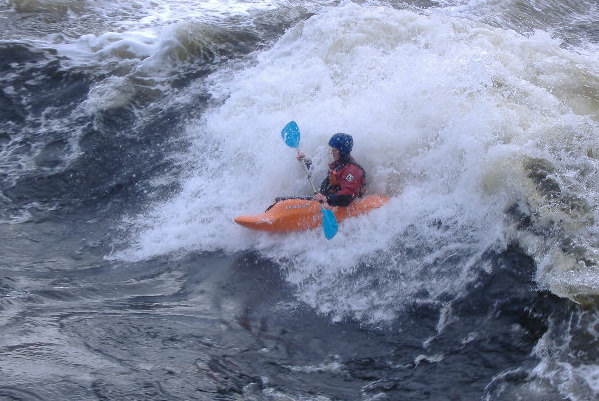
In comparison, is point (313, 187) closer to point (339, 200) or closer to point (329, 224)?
point (339, 200)

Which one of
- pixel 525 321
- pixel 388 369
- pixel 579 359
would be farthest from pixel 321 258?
pixel 579 359

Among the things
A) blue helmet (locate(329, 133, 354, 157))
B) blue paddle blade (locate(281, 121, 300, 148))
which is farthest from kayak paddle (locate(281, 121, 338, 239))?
blue helmet (locate(329, 133, 354, 157))

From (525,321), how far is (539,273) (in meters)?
0.49

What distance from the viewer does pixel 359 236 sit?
5609 millimetres

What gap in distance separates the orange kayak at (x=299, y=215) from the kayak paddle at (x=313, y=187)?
15 cm

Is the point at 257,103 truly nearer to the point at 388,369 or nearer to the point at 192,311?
the point at 192,311

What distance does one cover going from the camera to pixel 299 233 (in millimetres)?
5852

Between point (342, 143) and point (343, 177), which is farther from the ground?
point (342, 143)

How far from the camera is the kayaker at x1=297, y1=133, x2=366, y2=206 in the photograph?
5.85m

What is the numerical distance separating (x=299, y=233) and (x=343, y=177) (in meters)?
0.69

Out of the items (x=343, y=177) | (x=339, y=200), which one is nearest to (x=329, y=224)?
(x=339, y=200)

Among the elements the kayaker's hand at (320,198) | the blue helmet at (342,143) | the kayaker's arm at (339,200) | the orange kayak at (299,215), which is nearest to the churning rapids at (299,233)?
the orange kayak at (299,215)

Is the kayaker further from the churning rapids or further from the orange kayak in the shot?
the churning rapids

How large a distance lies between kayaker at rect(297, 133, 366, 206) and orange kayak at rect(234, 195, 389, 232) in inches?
3.1
